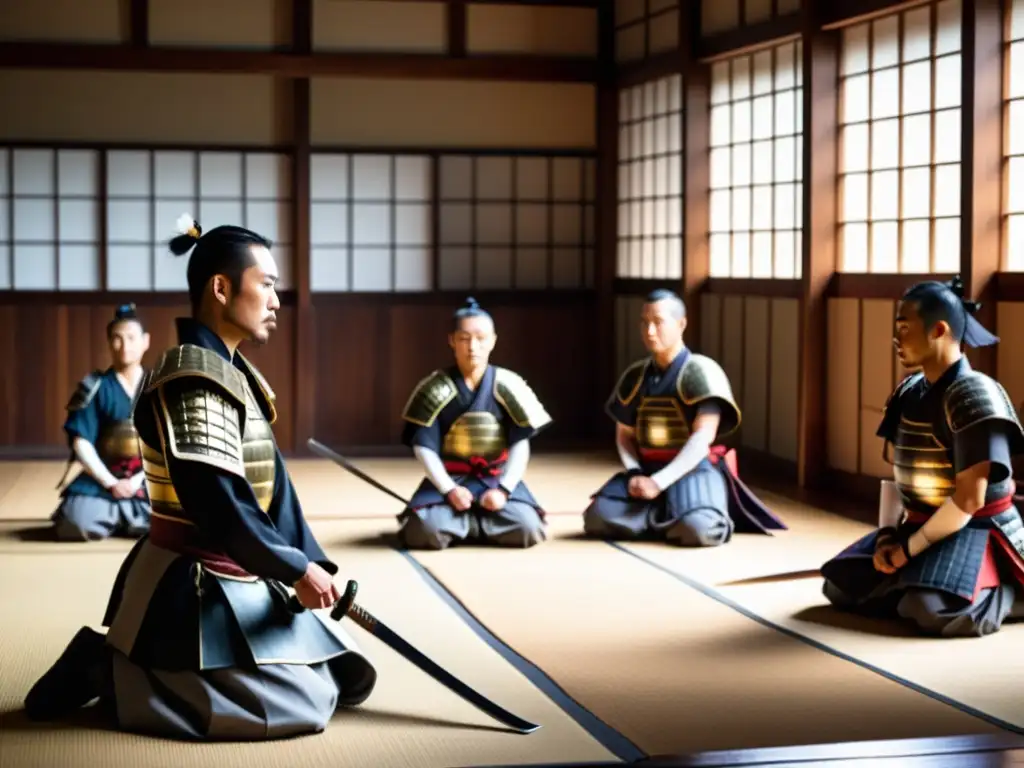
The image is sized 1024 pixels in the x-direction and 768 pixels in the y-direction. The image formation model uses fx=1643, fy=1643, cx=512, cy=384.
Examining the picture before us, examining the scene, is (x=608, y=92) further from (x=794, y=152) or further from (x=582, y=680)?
(x=582, y=680)

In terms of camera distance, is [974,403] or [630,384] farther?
[630,384]

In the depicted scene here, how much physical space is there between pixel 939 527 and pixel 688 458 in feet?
5.52

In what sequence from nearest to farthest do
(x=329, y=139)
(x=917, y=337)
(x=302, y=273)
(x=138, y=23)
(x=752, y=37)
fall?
(x=917, y=337) → (x=752, y=37) → (x=138, y=23) → (x=302, y=273) → (x=329, y=139)

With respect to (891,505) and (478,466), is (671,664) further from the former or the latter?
(478,466)

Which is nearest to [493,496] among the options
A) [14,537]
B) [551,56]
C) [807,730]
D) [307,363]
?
[14,537]

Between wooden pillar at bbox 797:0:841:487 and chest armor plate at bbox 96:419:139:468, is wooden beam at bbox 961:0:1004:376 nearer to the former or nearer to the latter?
wooden pillar at bbox 797:0:841:487

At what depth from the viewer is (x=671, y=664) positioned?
13.3ft

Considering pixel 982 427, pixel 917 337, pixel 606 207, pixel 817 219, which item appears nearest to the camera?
pixel 982 427

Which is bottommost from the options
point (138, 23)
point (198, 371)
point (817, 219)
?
point (198, 371)

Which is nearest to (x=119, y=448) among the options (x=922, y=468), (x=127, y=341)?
(x=127, y=341)

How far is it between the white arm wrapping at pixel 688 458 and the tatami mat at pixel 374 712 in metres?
1.21

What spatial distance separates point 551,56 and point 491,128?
53cm

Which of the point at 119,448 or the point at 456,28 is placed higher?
the point at 456,28

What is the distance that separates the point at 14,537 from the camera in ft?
19.7
